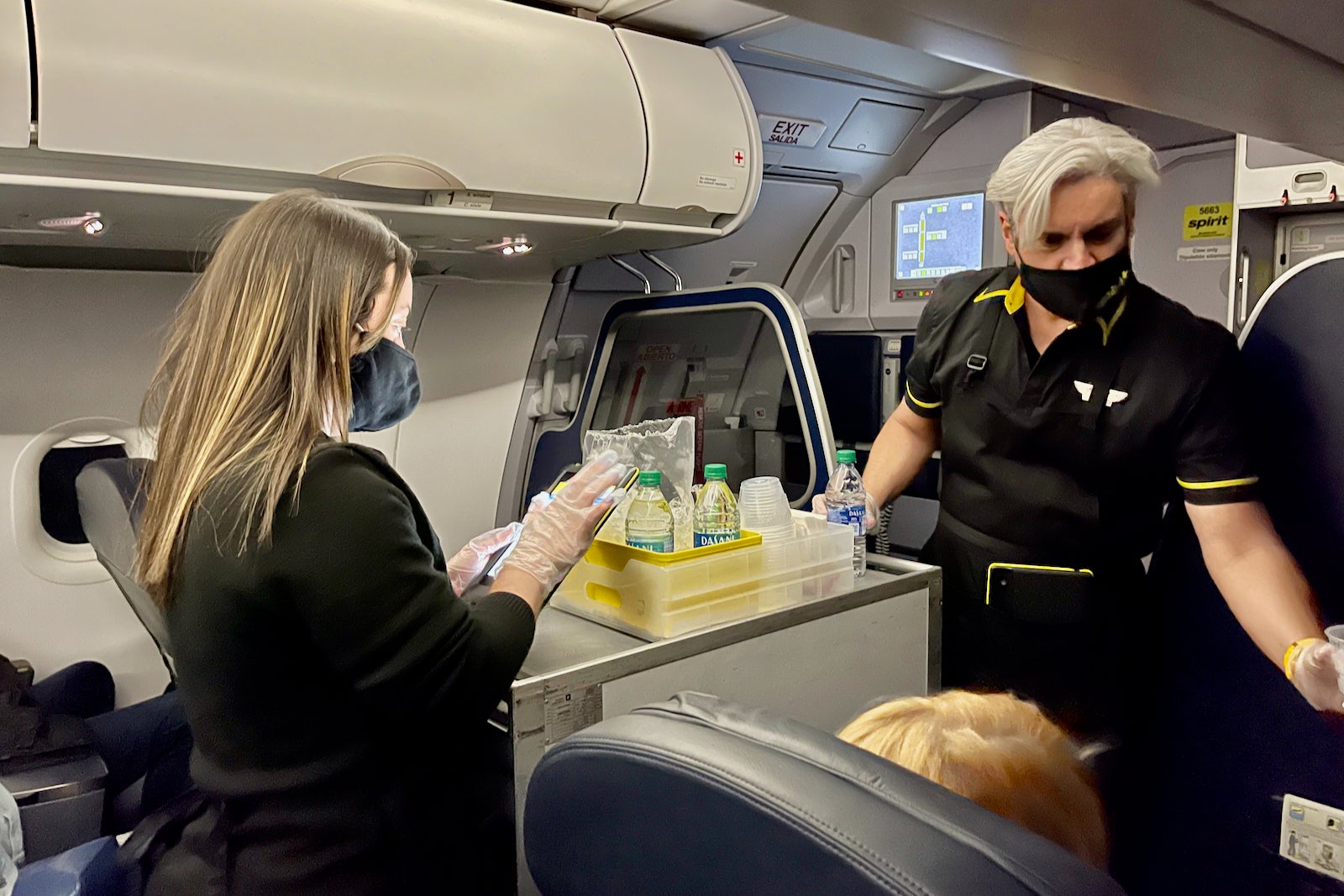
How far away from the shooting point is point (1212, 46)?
461mm

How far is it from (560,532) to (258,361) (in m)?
0.57

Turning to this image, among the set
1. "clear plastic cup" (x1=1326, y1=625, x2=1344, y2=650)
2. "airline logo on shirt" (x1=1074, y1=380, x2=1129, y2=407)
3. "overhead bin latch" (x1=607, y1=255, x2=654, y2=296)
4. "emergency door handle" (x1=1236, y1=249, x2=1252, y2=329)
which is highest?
"overhead bin latch" (x1=607, y1=255, x2=654, y2=296)

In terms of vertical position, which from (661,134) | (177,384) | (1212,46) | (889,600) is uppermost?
(661,134)

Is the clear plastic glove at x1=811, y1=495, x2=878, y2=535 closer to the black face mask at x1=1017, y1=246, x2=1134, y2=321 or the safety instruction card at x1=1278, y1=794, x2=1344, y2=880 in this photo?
the black face mask at x1=1017, y1=246, x2=1134, y2=321

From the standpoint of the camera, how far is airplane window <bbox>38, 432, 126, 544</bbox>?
2.81 meters

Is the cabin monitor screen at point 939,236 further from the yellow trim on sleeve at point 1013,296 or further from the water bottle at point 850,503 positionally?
the water bottle at point 850,503

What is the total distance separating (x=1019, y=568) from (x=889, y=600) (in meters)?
0.27

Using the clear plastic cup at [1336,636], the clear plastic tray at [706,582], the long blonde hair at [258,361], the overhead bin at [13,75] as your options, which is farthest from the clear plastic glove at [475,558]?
the clear plastic cup at [1336,636]

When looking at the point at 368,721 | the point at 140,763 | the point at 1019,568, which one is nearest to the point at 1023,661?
the point at 1019,568

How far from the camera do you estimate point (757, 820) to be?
0.61m

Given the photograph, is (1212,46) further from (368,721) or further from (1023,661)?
(1023,661)

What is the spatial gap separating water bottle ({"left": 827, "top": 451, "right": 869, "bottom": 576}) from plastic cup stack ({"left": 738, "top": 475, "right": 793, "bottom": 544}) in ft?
0.50

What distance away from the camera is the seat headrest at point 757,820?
0.56 m

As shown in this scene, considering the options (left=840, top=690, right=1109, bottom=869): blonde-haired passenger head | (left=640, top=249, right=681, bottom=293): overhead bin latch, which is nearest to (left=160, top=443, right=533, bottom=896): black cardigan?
(left=840, top=690, right=1109, bottom=869): blonde-haired passenger head
